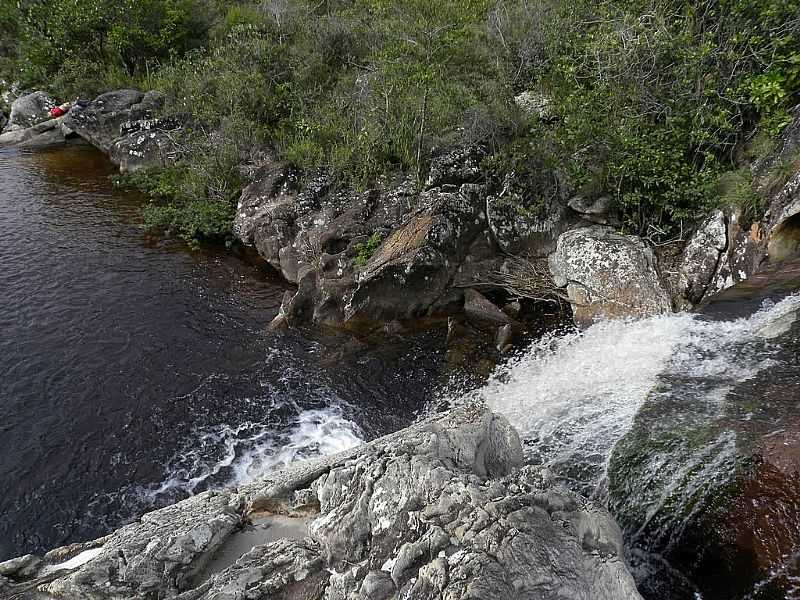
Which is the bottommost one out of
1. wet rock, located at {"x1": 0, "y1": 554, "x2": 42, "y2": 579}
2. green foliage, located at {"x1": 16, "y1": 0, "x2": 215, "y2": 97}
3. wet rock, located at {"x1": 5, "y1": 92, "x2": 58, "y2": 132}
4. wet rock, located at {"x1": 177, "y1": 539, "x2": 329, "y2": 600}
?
wet rock, located at {"x1": 0, "y1": 554, "x2": 42, "y2": 579}

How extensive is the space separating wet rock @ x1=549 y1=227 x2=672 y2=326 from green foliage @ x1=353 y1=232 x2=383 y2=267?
451 centimetres

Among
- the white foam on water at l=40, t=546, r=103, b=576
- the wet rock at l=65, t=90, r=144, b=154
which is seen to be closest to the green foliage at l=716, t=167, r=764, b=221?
the white foam on water at l=40, t=546, r=103, b=576

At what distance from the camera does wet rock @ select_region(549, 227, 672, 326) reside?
452 inches

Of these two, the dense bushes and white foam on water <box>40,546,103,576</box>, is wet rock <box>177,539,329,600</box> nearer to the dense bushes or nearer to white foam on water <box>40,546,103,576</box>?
white foam on water <box>40,546,103,576</box>

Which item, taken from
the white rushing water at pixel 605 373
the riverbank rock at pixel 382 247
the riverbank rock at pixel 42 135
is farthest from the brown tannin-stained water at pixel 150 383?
the riverbank rock at pixel 42 135

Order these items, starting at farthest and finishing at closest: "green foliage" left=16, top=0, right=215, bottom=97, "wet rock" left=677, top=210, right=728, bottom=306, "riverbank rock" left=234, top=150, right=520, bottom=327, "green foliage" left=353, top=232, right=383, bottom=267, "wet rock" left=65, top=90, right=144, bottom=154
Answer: "green foliage" left=16, top=0, right=215, bottom=97
"wet rock" left=65, top=90, right=144, bottom=154
"green foliage" left=353, top=232, right=383, bottom=267
"riverbank rock" left=234, top=150, right=520, bottom=327
"wet rock" left=677, top=210, right=728, bottom=306

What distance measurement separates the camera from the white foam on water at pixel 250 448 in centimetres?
911

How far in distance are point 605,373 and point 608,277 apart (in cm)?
310

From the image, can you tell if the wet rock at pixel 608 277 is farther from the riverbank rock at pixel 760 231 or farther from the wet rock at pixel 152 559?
the wet rock at pixel 152 559

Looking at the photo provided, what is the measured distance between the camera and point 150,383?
11.2 m

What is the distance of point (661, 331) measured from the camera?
10250 millimetres

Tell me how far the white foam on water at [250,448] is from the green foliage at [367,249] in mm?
4417

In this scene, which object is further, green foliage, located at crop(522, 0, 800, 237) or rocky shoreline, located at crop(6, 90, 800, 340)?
green foliage, located at crop(522, 0, 800, 237)

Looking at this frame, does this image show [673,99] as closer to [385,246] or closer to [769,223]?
[769,223]
